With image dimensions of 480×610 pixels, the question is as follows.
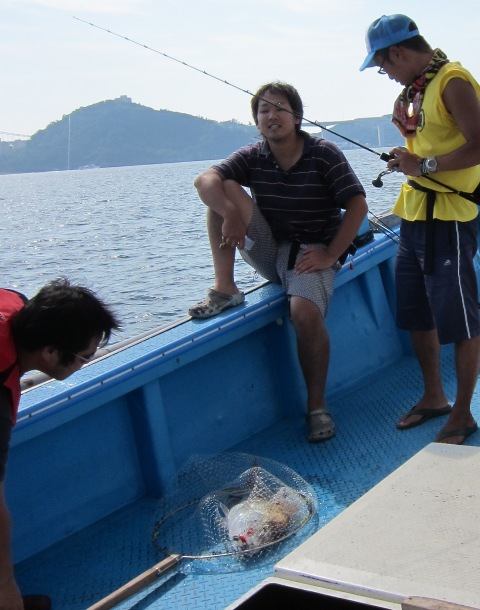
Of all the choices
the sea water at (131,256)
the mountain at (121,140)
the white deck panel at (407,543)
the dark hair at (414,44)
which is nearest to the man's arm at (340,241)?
the dark hair at (414,44)

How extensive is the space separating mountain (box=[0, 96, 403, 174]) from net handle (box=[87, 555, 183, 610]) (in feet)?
230

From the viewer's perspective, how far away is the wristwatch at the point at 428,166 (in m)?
3.53

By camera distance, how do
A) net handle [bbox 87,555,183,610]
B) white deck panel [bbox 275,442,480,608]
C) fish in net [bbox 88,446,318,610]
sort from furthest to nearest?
fish in net [bbox 88,446,318,610]
net handle [bbox 87,555,183,610]
white deck panel [bbox 275,442,480,608]

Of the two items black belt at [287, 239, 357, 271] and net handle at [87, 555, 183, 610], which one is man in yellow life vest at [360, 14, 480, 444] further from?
net handle at [87, 555, 183, 610]

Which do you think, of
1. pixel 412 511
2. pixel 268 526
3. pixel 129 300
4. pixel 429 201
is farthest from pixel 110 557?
pixel 129 300

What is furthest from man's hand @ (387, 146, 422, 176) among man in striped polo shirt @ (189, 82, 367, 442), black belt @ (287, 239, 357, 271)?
black belt @ (287, 239, 357, 271)

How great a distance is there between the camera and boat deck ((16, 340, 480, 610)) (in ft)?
9.77

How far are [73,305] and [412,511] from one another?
1086mm

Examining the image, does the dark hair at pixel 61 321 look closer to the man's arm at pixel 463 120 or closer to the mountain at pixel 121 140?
the man's arm at pixel 463 120

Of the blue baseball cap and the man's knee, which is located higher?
the blue baseball cap

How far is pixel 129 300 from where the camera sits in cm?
1150

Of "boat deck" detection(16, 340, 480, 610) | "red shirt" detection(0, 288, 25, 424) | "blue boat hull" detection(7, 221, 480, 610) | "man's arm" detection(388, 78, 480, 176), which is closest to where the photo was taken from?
"red shirt" detection(0, 288, 25, 424)

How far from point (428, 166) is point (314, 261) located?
0.82m

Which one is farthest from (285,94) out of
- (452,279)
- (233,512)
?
(233,512)
